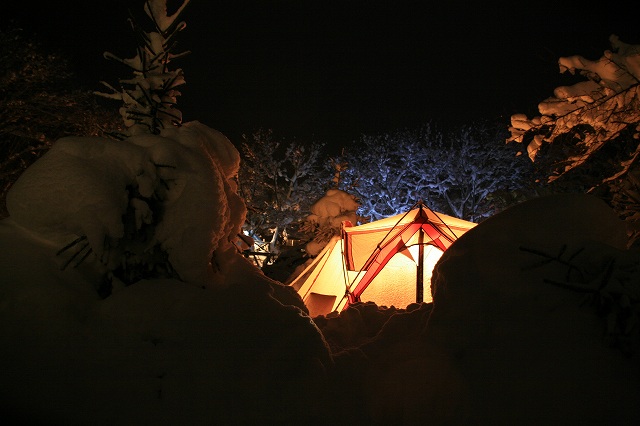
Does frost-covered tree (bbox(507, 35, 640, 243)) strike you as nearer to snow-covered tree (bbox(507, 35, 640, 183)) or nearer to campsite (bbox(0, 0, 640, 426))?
snow-covered tree (bbox(507, 35, 640, 183))

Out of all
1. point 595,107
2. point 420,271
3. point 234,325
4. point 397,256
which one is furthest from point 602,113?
point 234,325

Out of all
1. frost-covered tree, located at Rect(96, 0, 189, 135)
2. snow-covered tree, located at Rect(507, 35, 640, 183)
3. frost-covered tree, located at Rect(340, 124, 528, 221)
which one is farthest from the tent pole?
frost-covered tree, located at Rect(340, 124, 528, 221)

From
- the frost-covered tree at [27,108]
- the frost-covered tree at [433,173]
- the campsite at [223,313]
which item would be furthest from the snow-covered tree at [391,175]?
the campsite at [223,313]

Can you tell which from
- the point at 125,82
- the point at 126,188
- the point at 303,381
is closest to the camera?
the point at 303,381

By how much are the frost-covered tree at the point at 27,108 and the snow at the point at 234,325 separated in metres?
11.6

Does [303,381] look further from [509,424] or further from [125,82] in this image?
[125,82]

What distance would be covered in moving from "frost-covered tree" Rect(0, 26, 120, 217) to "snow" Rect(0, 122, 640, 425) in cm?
1161

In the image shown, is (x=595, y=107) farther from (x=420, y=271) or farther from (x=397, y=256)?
(x=397, y=256)

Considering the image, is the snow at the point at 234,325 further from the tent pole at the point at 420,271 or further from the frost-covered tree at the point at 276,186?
the frost-covered tree at the point at 276,186

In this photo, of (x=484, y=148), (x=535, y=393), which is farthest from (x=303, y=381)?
(x=484, y=148)

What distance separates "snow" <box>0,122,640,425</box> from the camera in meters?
1.92

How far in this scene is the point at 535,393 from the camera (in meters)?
2.03

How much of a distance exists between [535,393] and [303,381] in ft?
3.95

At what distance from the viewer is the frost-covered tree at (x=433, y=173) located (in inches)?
1030
